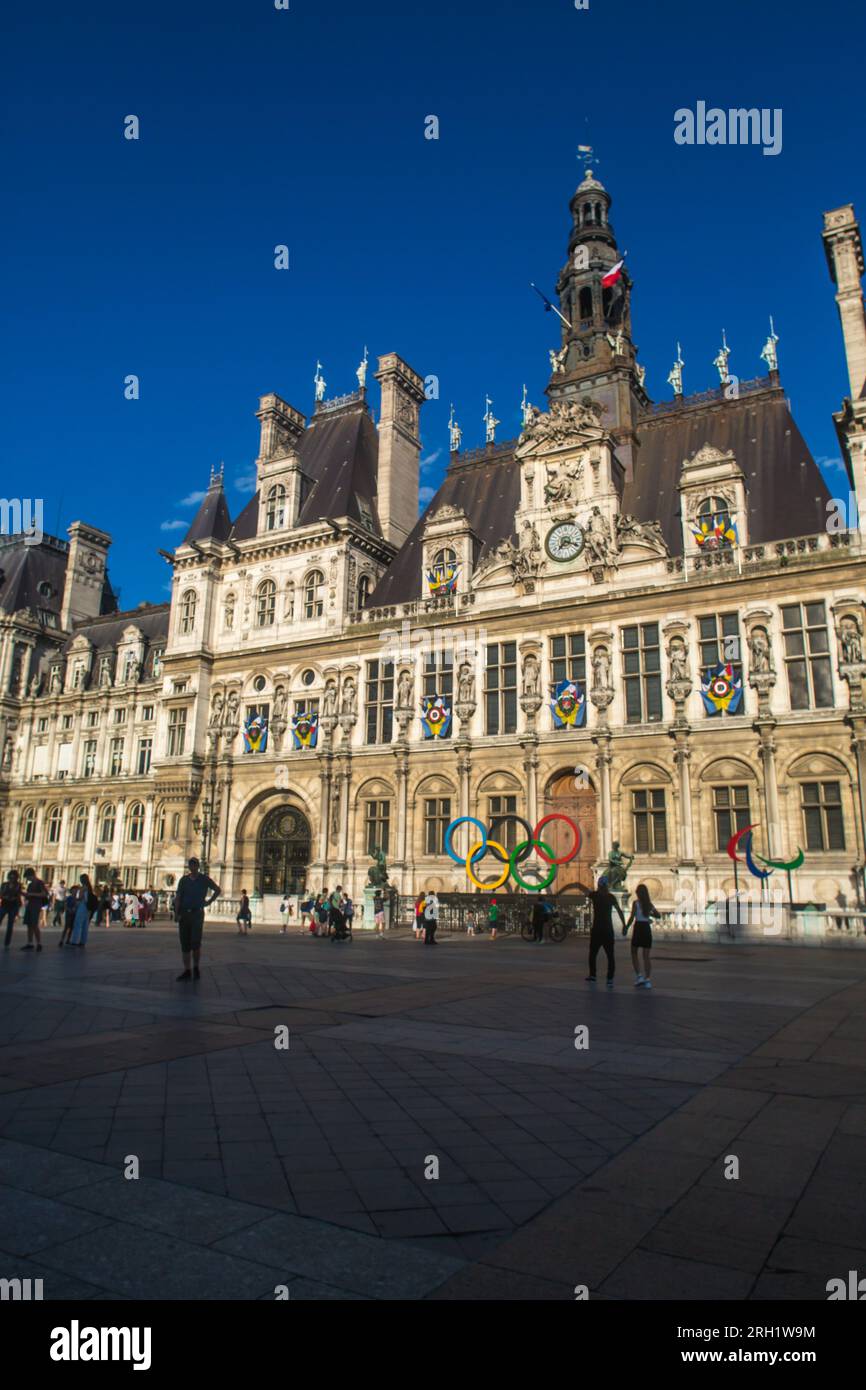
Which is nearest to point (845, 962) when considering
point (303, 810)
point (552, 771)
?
point (552, 771)

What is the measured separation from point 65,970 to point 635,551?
27.8 metres

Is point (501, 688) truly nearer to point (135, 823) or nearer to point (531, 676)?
point (531, 676)

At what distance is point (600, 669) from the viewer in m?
35.6

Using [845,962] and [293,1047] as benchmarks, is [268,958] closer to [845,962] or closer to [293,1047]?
[293,1047]

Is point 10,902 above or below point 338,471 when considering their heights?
below

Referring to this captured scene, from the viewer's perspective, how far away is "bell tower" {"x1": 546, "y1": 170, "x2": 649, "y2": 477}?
4388 cm

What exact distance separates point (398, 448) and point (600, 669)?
22.2 m

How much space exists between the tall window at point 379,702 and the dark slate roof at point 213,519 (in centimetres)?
1482

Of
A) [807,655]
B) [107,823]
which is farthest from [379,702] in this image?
[107,823]

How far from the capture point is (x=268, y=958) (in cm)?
1992

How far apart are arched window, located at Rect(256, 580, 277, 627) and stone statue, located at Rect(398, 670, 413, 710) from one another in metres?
9.77

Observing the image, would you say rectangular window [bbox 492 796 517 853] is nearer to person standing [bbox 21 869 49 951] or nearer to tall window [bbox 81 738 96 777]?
person standing [bbox 21 869 49 951]

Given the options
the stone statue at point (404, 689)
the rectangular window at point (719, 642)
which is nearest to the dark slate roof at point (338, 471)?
the stone statue at point (404, 689)

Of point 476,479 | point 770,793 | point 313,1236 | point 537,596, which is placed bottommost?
point 313,1236
